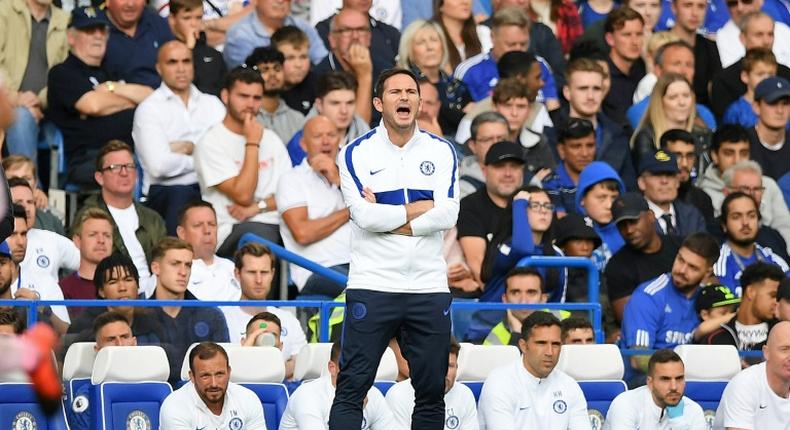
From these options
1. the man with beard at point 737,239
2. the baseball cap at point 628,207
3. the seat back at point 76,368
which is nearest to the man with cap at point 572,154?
the baseball cap at point 628,207

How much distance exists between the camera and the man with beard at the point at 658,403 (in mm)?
10461

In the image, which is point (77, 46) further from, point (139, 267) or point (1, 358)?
point (1, 358)

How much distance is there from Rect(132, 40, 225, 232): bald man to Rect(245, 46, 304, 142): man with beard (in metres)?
0.62

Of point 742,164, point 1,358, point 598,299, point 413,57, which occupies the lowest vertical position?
point 1,358

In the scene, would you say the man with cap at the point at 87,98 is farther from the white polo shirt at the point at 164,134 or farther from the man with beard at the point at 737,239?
the man with beard at the point at 737,239

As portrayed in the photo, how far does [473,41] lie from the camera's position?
15.6m

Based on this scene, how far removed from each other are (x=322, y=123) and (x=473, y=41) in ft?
9.99

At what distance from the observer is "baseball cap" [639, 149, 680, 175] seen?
13695 millimetres

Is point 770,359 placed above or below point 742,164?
below

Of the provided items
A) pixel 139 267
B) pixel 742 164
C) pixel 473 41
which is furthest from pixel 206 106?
pixel 742 164

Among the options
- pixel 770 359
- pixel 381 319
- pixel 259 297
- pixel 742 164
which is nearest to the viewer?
pixel 381 319

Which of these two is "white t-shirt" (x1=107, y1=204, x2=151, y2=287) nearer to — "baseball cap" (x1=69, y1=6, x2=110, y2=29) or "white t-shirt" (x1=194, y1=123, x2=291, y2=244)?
"white t-shirt" (x1=194, y1=123, x2=291, y2=244)

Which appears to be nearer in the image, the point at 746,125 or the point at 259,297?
the point at 259,297

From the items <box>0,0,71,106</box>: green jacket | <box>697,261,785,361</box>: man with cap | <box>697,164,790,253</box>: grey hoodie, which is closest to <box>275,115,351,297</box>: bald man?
<box>0,0,71,106</box>: green jacket
